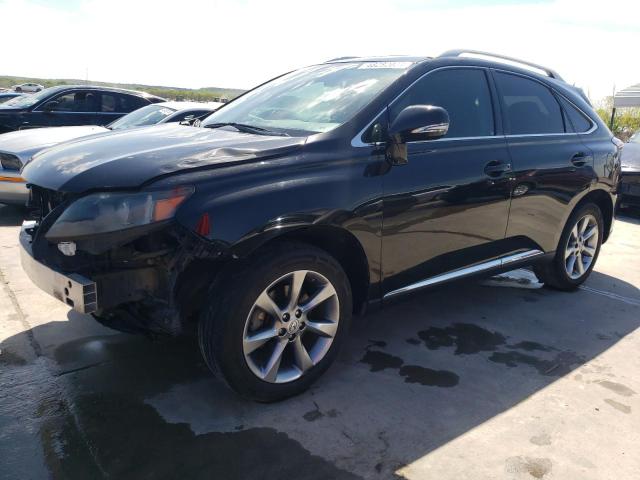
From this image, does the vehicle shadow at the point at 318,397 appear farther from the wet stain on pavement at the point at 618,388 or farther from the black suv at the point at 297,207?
the black suv at the point at 297,207

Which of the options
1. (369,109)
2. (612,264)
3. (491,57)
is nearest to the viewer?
(369,109)

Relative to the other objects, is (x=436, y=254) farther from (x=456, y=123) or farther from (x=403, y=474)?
(x=403, y=474)

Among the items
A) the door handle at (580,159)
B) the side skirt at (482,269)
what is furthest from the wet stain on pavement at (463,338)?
the door handle at (580,159)

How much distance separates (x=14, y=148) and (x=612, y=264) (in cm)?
674

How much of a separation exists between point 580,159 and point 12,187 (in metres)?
5.88

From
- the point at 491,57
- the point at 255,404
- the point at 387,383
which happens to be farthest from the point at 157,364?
the point at 491,57

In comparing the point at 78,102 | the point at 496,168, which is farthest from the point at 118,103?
the point at 496,168

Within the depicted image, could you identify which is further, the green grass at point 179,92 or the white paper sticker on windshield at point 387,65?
the green grass at point 179,92

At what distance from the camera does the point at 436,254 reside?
11.5 ft

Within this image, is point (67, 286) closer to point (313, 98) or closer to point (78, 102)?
point (313, 98)

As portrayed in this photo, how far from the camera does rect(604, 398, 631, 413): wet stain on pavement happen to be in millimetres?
2993

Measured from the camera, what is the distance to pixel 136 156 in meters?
2.69

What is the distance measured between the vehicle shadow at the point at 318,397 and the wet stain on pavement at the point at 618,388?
0.10 meters

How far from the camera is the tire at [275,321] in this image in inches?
102
